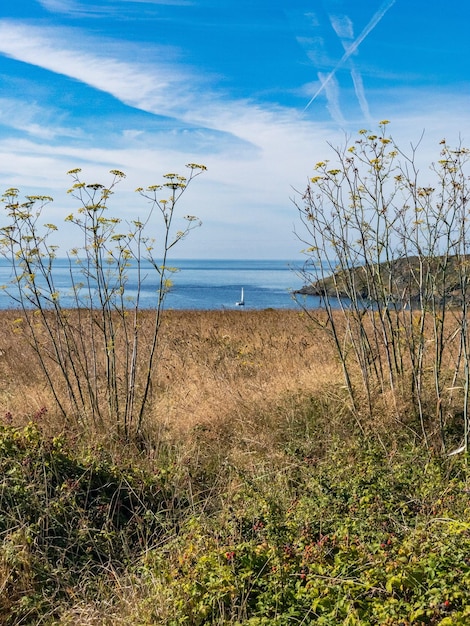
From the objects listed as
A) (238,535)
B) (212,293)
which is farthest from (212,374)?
(212,293)

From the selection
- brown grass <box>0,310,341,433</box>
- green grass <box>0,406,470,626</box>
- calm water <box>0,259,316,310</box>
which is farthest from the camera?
calm water <box>0,259,316,310</box>

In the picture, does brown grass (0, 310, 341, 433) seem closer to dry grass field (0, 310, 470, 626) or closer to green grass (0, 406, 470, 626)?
dry grass field (0, 310, 470, 626)

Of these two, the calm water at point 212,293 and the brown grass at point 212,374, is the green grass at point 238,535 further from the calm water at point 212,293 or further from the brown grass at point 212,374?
the calm water at point 212,293

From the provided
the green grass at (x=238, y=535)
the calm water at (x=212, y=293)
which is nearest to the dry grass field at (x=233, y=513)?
the green grass at (x=238, y=535)

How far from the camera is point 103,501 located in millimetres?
4297

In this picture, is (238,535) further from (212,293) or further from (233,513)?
(212,293)

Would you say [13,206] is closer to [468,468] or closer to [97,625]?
[97,625]

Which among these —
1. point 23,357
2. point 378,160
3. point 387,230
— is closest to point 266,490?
point 387,230

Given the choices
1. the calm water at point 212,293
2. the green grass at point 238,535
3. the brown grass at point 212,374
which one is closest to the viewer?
the green grass at point 238,535

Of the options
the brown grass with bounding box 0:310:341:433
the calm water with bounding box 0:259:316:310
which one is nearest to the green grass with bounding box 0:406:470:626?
the brown grass with bounding box 0:310:341:433

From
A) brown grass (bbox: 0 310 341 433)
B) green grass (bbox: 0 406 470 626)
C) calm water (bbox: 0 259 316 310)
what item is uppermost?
calm water (bbox: 0 259 316 310)

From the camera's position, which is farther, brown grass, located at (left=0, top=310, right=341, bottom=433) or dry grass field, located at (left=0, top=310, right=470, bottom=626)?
brown grass, located at (left=0, top=310, right=341, bottom=433)

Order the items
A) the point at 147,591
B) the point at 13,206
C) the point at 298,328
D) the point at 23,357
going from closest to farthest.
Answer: the point at 147,591 → the point at 13,206 → the point at 23,357 → the point at 298,328

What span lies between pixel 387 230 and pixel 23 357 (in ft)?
18.7
